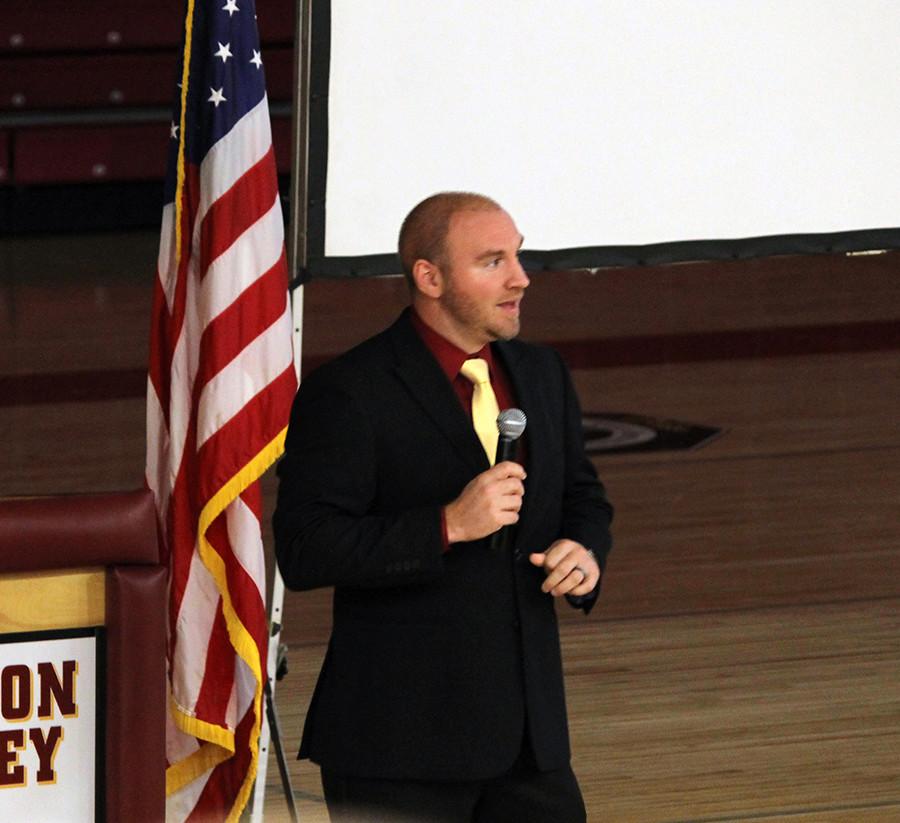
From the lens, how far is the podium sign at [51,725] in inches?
90.2

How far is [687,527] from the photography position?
7.40 metres

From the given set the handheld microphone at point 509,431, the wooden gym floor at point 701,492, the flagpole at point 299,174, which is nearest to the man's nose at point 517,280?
the handheld microphone at point 509,431

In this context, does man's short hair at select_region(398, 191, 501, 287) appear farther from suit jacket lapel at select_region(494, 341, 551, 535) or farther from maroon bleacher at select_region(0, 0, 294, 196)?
maroon bleacher at select_region(0, 0, 294, 196)

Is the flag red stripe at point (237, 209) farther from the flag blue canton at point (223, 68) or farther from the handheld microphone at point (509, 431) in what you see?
the handheld microphone at point (509, 431)

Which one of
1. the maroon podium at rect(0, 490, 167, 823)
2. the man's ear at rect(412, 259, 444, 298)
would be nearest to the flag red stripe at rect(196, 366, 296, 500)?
the man's ear at rect(412, 259, 444, 298)

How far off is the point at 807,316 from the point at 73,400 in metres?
4.86

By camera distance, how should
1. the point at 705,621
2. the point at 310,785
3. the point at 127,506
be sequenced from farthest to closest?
1. the point at 705,621
2. the point at 310,785
3. the point at 127,506

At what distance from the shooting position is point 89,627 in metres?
2.32

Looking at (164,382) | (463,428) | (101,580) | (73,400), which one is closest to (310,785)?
(164,382)

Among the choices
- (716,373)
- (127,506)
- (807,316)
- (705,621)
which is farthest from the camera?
(807,316)

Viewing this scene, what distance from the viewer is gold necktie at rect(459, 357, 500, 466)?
9.84 feet

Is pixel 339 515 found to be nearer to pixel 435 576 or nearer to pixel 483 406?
pixel 435 576

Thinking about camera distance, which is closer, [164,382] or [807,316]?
[164,382]

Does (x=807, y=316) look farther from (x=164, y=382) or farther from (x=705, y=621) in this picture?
(x=164, y=382)
